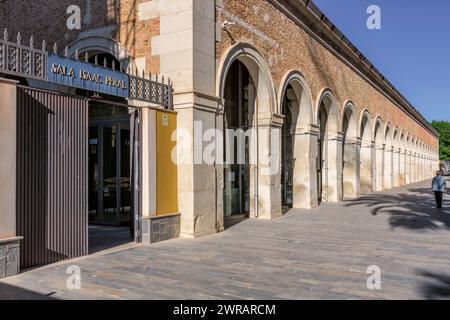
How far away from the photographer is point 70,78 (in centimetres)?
639

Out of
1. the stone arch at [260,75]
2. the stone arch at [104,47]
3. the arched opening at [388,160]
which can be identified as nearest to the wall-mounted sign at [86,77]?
the stone arch at [104,47]

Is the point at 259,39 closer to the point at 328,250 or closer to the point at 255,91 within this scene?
the point at 255,91

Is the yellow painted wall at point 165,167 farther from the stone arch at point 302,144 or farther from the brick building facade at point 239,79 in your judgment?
the stone arch at point 302,144

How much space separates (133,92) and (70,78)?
4.73 feet

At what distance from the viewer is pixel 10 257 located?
5.31m

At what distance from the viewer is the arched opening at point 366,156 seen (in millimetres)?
22750

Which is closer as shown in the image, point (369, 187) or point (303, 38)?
point (303, 38)

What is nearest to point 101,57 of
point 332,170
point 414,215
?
point 414,215

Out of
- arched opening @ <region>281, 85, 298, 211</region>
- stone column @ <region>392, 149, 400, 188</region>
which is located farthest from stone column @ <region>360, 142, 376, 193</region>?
arched opening @ <region>281, 85, 298, 211</region>

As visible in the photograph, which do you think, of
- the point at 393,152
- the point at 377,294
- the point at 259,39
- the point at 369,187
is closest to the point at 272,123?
the point at 259,39

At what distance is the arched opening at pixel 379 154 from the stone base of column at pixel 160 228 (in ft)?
65.4

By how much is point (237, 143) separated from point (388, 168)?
1929 centimetres

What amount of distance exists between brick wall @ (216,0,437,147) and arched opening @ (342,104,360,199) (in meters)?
0.98

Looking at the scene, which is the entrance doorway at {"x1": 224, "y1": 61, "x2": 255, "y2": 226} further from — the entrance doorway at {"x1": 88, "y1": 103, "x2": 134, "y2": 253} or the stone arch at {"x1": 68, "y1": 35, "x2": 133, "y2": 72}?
the stone arch at {"x1": 68, "y1": 35, "x2": 133, "y2": 72}
